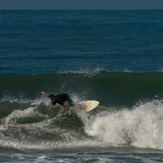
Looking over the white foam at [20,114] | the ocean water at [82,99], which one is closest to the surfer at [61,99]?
the ocean water at [82,99]

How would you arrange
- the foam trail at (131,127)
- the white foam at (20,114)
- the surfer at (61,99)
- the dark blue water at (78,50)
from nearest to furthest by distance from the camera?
the foam trail at (131,127), the surfer at (61,99), the white foam at (20,114), the dark blue water at (78,50)

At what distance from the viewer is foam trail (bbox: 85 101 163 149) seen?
2055cm

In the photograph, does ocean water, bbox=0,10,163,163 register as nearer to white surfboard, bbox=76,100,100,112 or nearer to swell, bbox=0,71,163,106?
swell, bbox=0,71,163,106

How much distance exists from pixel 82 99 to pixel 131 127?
221 inches

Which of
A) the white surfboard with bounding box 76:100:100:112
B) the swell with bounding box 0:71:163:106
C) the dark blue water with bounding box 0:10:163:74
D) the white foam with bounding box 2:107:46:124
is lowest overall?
the white foam with bounding box 2:107:46:124

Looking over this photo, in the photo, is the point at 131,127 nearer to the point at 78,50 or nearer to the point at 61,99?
the point at 61,99

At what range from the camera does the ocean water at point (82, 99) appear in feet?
62.5

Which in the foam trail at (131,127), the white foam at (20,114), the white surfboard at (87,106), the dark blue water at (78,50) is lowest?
the foam trail at (131,127)

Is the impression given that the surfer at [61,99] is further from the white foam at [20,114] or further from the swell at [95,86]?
the swell at [95,86]

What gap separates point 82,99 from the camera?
2666cm

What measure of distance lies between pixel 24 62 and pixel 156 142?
20338 mm

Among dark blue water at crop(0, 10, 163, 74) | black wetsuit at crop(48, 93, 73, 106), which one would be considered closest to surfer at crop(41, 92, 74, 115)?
black wetsuit at crop(48, 93, 73, 106)

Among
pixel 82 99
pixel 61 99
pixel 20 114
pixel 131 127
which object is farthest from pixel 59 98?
pixel 82 99

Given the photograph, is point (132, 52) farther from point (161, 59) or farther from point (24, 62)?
point (24, 62)
